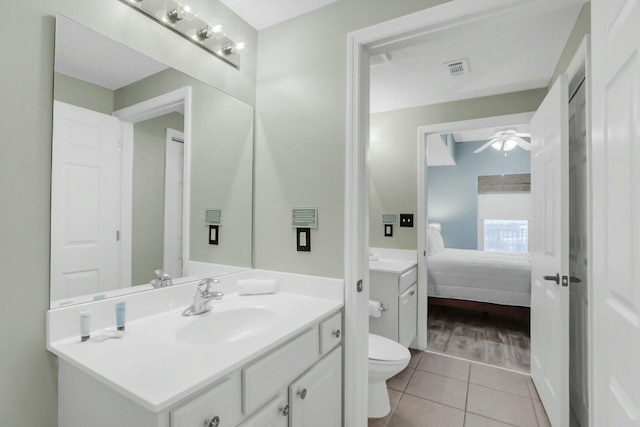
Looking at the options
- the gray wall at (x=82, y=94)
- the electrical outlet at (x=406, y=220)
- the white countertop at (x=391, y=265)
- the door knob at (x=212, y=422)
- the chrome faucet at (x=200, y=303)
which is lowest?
the door knob at (x=212, y=422)

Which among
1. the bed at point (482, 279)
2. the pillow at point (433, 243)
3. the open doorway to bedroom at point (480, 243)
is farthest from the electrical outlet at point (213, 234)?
the pillow at point (433, 243)

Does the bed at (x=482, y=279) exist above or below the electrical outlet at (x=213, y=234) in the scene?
below

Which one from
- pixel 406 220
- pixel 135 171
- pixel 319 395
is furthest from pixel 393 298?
pixel 135 171

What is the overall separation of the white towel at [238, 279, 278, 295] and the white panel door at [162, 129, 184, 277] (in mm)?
307

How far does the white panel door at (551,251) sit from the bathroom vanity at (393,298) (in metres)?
0.92

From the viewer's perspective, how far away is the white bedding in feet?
11.6

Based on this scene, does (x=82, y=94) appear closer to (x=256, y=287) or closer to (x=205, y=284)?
(x=205, y=284)

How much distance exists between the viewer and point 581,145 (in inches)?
70.6

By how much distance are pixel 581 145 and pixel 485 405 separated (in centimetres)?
173

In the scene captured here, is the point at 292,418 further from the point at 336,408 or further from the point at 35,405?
the point at 35,405

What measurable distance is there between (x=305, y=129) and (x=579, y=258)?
176 cm

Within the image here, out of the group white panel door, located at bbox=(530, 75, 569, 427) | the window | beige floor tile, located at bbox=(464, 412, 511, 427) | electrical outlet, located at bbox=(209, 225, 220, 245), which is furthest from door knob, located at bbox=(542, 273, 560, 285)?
the window

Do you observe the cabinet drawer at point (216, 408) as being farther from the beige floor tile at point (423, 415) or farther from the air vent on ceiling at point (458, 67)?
the air vent on ceiling at point (458, 67)

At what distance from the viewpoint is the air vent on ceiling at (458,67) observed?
2.25 meters
